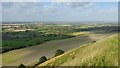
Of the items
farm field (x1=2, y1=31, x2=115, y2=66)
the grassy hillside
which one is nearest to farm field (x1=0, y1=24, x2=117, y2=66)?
farm field (x1=2, y1=31, x2=115, y2=66)

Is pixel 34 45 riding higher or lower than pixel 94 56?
lower

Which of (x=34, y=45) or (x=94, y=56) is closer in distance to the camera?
(x=94, y=56)

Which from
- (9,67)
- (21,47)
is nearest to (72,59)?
(9,67)

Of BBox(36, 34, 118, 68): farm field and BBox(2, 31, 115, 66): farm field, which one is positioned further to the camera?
BBox(2, 31, 115, 66): farm field

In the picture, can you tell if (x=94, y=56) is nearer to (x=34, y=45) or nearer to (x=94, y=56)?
(x=94, y=56)

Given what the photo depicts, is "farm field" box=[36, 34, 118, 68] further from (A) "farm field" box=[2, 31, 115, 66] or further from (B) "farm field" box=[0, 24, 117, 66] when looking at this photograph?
(A) "farm field" box=[2, 31, 115, 66]

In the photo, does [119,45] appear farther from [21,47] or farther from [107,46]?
[21,47]

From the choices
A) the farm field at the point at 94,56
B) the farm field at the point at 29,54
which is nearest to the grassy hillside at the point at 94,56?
the farm field at the point at 94,56

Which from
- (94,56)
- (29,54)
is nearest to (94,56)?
(94,56)
